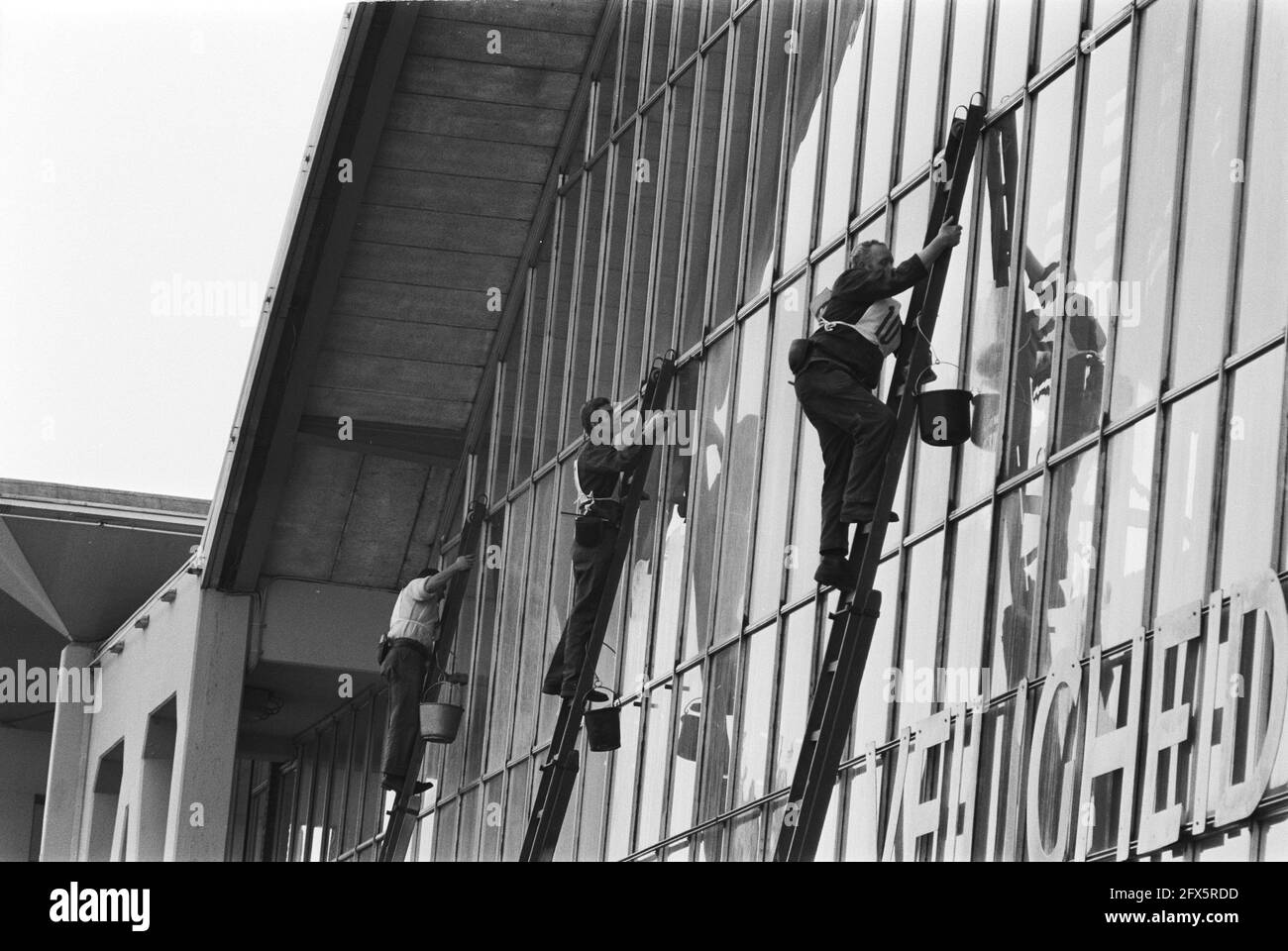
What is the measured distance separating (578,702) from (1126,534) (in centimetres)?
878

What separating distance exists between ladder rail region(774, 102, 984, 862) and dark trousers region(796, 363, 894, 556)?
0.09m

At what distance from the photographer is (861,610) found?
15008 mm

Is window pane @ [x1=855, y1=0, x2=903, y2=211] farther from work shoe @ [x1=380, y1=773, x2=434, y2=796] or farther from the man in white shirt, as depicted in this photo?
work shoe @ [x1=380, y1=773, x2=434, y2=796]

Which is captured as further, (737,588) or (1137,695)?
(737,588)

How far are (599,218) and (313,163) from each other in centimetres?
301

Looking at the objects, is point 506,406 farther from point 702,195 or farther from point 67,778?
point 67,778

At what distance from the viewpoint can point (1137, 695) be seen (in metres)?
12.1

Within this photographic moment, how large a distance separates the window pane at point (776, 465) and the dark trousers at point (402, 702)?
25.1ft

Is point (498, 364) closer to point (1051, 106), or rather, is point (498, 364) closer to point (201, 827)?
point (201, 827)

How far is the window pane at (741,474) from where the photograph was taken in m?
A: 18.2

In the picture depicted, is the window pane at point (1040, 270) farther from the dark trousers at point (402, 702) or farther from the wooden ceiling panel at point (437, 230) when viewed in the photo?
the dark trousers at point (402, 702)

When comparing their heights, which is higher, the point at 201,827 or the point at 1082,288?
the point at 1082,288

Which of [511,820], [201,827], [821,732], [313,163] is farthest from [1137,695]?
[201,827]

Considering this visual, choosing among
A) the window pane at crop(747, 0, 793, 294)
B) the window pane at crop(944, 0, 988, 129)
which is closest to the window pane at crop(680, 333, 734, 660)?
the window pane at crop(747, 0, 793, 294)
